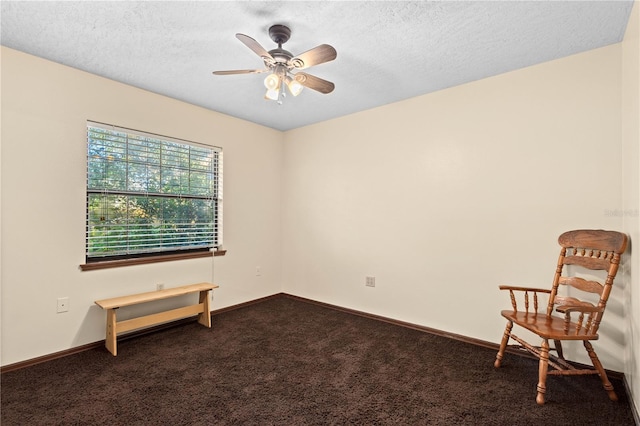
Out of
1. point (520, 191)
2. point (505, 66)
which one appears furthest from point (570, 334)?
point (505, 66)

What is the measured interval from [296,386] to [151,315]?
1.68m

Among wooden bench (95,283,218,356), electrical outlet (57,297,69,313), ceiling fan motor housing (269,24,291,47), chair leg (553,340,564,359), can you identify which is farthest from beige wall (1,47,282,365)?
chair leg (553,340,564,359)

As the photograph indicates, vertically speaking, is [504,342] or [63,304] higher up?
[63,304]

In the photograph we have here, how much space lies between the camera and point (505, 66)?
8.87 ft

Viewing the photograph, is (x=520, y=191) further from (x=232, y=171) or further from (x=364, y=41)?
(x=232, y=171)

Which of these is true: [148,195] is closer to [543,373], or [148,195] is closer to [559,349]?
[543,373]

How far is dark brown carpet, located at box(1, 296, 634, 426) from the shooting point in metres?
1.90

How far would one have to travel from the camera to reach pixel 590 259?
7.48ft

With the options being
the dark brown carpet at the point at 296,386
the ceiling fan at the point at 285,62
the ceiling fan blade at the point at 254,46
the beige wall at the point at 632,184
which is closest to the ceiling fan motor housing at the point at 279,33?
the ceiling fan at the point at 285,62

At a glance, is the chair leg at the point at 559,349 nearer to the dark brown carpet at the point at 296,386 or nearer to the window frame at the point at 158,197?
the dark brown carpet at the point at 296,386

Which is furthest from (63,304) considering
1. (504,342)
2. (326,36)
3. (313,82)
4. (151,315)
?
(504,342)

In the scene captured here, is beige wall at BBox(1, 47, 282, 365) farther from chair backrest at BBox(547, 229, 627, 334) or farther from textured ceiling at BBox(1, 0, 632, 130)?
chair backrest at BBox(547, 229, 627, 334)

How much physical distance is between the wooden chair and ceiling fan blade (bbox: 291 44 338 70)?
2082 mm

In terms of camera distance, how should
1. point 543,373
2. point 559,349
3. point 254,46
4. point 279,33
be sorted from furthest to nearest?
1. point 559,349
2. point 279,33
3. point 543,373
4. point 254,46
